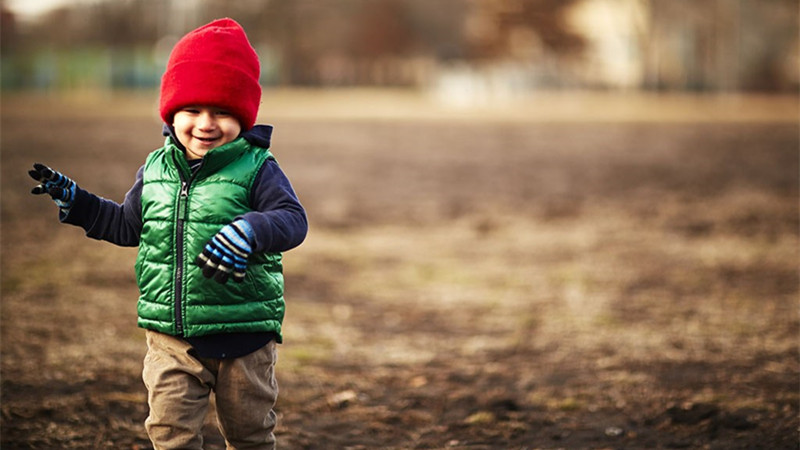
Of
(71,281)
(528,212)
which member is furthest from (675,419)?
(528,212)

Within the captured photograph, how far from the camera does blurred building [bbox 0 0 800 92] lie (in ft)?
122

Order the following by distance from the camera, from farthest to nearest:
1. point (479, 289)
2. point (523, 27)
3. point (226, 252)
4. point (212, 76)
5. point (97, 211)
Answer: point (523, 27), point (479, 289), point (97, 211), point (212, 76), point (226, 252)

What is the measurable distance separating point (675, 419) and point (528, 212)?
6.03 meters

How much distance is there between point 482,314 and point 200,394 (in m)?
3.24

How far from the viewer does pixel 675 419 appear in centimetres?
360

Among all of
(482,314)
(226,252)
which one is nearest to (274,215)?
(226,252)

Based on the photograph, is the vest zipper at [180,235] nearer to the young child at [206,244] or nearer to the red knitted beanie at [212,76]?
the young child at [206,244]

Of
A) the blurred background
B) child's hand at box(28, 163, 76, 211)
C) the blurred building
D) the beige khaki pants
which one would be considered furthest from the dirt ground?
the blurred building

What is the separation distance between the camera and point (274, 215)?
7.99 feet

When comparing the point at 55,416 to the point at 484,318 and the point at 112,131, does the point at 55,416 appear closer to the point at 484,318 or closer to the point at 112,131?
the point at 484,318

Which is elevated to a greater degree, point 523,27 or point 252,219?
point 523,27

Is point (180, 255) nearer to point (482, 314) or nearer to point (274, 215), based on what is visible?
point (274, 215)

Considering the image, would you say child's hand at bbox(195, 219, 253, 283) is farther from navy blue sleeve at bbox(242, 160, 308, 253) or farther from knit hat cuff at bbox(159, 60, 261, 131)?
knit hat cuff at bbox(159, 60, 261, 131)

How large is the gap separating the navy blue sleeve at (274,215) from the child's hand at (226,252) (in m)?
0.04
